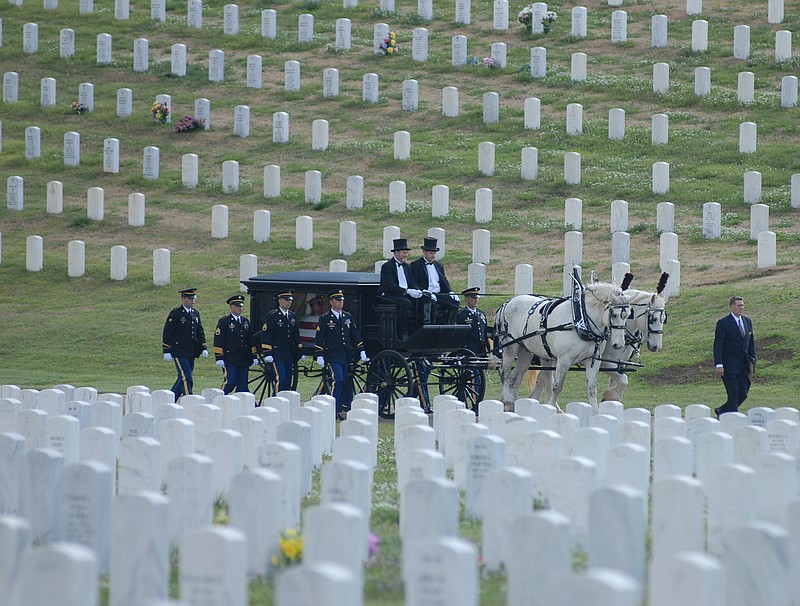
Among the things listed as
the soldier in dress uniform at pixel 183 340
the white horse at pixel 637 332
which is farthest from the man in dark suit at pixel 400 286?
the soldier in dress uniform at pixel 183 340

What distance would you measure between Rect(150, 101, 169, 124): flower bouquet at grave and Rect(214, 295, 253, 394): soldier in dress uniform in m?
17.8

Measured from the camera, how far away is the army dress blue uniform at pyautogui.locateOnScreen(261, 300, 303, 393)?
1620cm

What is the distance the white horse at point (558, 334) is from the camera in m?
15.4

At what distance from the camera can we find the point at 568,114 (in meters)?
30.4

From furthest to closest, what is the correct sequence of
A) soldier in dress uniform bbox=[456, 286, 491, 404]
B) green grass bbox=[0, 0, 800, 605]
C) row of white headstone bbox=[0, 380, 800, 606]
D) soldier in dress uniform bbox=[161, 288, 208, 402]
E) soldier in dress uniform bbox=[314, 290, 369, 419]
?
green grass bbox=[0, 0, 800, 605] < soldier in dress uniform bbox=[161, 288, 208, 402] < soldier in dress uniform bbox=[456, 286, 491, 404] < soldier in dress uniform bbox=[314, 290, 369, 419] < row of white headstone bbox=[0, 380, 800, 606]

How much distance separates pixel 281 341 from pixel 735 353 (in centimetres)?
536

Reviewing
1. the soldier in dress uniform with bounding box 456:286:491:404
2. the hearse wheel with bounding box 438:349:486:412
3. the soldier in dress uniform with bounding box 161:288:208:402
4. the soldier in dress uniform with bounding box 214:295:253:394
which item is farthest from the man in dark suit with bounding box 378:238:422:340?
the soldier in dress uniform with bounding box 161:288:208:402

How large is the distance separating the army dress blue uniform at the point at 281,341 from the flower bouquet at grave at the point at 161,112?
18503mm

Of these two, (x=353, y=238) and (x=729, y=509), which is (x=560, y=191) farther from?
(x=729, y=509)

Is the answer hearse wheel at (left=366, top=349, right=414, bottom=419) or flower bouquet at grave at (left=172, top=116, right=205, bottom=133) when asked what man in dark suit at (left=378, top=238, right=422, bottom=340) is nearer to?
hearse wheel at (left=366, top=349, right=414, bottom=419)

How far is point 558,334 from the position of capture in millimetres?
15781

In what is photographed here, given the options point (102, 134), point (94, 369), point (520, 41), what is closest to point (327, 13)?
point (520, 41)

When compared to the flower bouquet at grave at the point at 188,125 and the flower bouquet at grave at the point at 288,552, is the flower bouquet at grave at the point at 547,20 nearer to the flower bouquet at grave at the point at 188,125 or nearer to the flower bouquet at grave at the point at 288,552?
the flower bouquet at grave at the point at 188,125

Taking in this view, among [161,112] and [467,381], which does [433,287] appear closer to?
[467,381]
